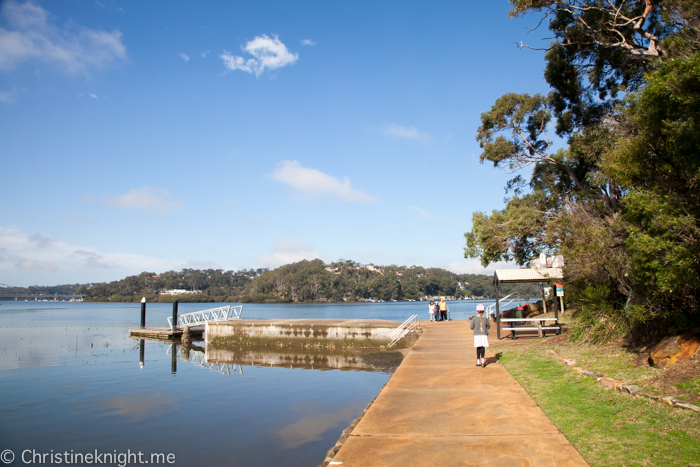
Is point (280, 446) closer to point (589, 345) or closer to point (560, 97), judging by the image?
point (589, 345)

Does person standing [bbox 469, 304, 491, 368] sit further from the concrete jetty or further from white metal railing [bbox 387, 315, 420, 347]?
the concrete jetty

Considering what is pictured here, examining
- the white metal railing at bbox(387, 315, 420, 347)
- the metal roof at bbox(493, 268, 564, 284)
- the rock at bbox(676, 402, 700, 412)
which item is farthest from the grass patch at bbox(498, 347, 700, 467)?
the white metal railing at bbox(387, 315, 420, 347)

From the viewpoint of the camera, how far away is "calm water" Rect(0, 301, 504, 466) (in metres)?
9.34

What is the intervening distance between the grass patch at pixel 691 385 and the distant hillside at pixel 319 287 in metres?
135

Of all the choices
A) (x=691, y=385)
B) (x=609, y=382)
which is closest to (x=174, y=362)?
(x=609, y=382)

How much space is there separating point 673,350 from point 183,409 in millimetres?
11749

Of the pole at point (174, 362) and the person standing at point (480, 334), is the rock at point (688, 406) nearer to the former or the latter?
the person standing at point (480, 334)

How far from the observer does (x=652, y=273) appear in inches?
340

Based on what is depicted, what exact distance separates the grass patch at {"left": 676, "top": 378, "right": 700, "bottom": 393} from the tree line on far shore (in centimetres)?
13532

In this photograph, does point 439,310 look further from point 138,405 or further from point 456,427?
point 456,427

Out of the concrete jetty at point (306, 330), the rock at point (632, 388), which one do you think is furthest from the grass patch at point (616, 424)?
the concrete jetty at point (306, 330)

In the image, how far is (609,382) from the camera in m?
8.45

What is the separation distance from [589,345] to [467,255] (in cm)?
1447

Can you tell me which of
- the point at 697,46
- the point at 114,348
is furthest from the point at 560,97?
the point at 114,348
